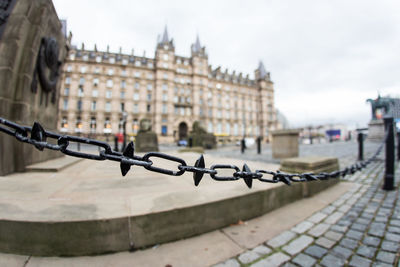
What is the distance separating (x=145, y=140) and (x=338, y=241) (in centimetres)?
953

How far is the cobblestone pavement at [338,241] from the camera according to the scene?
1.54m

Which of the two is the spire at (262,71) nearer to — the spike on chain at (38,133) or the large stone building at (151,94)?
the large stone building at (151,94)

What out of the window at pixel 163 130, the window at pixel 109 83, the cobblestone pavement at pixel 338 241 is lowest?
the cobblestone pavement at pixel 338 241

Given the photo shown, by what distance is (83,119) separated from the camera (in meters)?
32.9

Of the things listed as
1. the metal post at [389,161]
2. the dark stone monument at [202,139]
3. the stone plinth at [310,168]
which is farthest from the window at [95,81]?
the metal post at [389,161]

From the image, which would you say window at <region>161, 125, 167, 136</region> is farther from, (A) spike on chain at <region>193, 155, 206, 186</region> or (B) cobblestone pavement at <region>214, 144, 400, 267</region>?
(A) spike on chain at <region>193, 155, 206, 186</region>

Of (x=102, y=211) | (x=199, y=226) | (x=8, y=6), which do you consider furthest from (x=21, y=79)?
(x=199, y=226)

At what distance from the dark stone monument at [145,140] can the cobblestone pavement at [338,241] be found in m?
8.92

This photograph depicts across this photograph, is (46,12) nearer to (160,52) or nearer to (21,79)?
(21,79)

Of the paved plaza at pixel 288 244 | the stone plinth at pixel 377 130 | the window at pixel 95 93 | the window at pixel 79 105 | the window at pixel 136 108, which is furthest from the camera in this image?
the window at pixel 136 108

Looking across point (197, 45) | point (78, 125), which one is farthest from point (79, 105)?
point (197, 45)

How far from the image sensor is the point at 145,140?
9891mm

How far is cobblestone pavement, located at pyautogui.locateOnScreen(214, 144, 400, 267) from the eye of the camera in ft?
5.04

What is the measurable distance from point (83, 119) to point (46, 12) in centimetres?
3635
